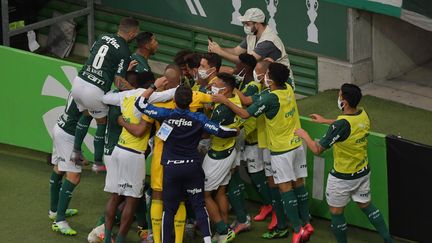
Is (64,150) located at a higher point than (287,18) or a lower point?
higher

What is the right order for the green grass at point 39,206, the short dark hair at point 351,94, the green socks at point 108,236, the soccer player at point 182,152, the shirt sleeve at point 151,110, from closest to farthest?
1. the short dark hair at point 351,94
2. the soccer player at point 182,152
3. the shirt sleeve at point 151,110
4. the green socks at point 108,236
5. the green grass at point 39,206

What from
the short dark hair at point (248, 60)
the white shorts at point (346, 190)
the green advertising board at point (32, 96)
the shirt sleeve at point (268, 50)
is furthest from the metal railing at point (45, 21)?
the white shorts at point (346, 190)

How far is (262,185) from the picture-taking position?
12086 millimetres

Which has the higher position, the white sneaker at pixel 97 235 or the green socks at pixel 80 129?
the green socks at pixel 80 129

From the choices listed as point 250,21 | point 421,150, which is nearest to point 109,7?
point 250,21

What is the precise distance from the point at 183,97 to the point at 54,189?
2.29 m

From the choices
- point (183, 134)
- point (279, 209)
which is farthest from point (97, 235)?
point (279, 209)

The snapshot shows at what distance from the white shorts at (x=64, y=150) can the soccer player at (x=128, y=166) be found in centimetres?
72

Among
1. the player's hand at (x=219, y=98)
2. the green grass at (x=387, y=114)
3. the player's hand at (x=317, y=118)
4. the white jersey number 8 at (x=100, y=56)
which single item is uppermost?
the white jersey number 8 at (x=100, y=56)

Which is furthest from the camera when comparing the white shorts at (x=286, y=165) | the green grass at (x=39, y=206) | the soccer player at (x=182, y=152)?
the green grass at (x=39, y=206)

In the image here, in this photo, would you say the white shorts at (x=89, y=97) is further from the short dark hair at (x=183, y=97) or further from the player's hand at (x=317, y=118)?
the player's hand at (x=317, y=118)

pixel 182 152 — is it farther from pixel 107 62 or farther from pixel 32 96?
pixel 32 96

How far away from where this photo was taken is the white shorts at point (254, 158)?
12.0 m

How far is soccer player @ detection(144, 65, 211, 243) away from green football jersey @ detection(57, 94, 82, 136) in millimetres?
1184
